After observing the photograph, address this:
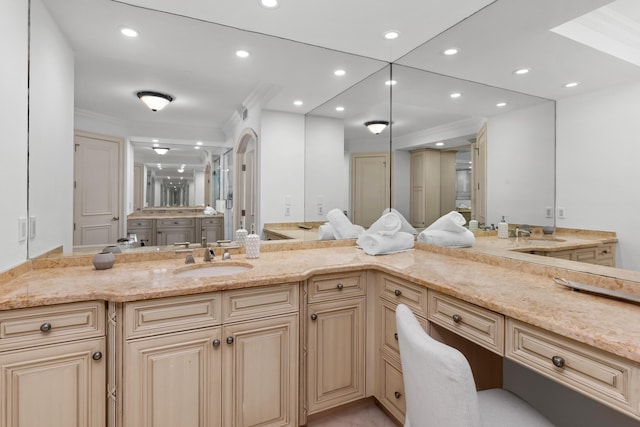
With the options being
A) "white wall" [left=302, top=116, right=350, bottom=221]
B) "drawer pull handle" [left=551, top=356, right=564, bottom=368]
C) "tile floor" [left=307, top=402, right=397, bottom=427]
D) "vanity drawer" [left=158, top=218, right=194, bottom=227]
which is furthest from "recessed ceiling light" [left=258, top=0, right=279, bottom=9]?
"tile floor" [left=307, top=402, right=397, bottom=427]

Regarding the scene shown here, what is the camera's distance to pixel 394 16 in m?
1.94

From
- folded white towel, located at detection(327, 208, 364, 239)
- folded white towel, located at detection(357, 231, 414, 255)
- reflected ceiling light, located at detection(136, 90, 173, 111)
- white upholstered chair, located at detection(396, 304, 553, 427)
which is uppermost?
reflected ceiling light, located at detection(136, 90, 173, 111)

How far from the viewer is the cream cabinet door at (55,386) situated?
120cm

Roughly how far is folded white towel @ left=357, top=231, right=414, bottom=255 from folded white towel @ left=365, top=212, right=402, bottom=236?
0.11ft

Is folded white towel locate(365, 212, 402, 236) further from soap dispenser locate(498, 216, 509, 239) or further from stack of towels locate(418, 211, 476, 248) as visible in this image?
soap dispenser locate(498, 216, 509, 239)

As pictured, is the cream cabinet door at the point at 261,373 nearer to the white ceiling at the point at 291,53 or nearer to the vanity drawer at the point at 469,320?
the vanity drawer at the point at 469,320

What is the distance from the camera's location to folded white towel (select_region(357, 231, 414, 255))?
221 centimetres

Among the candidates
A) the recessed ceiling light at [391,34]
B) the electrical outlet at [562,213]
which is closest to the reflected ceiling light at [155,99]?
the recessed ceiling light at [391,34]

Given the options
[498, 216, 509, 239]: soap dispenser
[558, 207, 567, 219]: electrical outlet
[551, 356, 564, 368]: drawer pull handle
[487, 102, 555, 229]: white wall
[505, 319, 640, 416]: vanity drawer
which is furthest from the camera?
[498, 216, 509, 239]: soap dispenser

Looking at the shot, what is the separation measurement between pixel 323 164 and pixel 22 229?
1.93 metres

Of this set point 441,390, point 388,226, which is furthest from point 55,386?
point 388,226

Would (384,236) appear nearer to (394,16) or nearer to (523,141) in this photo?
(523,141)

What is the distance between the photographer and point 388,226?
2355mm

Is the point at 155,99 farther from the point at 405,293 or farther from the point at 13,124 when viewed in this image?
the point at 405,293
